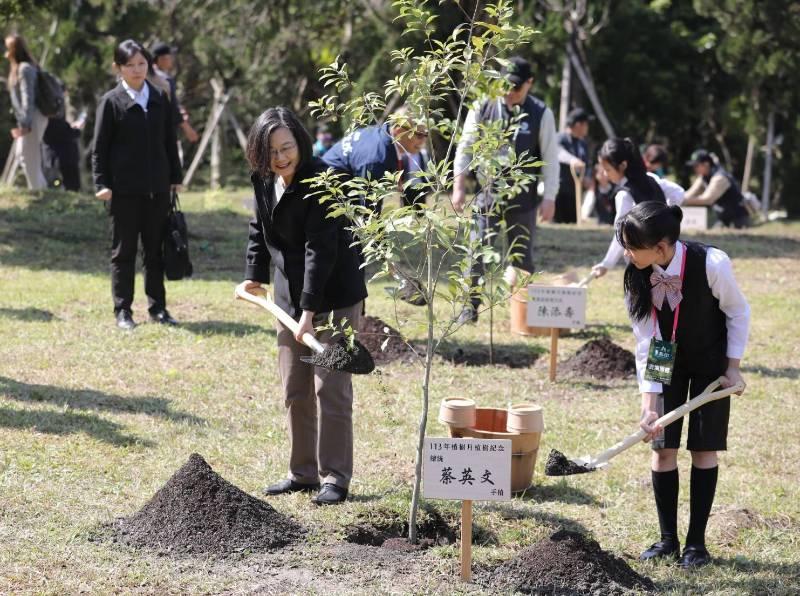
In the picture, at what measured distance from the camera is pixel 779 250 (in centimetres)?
1507

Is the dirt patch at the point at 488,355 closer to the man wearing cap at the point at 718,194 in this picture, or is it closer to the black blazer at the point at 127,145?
the black blazer at the point at 127,145

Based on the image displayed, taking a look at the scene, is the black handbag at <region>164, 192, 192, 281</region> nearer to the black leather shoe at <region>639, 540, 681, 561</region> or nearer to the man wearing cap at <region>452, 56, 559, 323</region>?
the man wearing cap at <region>452, 56, 559, 323</region>

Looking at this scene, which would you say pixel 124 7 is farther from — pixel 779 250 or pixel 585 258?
pixel 779 250

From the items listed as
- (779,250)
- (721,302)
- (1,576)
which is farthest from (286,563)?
(779,250)

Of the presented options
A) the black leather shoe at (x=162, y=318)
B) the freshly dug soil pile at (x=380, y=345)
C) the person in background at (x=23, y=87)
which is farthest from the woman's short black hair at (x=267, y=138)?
the person in background at (x=23, y=87)

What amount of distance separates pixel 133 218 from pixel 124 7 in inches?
411

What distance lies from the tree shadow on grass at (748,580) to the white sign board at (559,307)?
9.33ft

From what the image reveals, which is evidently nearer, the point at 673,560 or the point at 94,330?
the point at 673,560

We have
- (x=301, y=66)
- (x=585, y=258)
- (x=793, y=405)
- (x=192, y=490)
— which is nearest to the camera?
(x=192, y=490)

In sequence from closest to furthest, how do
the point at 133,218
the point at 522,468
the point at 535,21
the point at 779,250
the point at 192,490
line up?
the point at 192,490 → the point at 522,468 → the point at 133,218 → the point at 779,250 → the point at 535,21

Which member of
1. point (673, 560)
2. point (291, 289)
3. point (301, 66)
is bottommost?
point (673, 560)

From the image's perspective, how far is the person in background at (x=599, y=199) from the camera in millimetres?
17125

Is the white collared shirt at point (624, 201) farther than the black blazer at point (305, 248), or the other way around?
the white collared shirt at point (624, 201)

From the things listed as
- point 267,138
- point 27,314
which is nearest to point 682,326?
point 267,138
